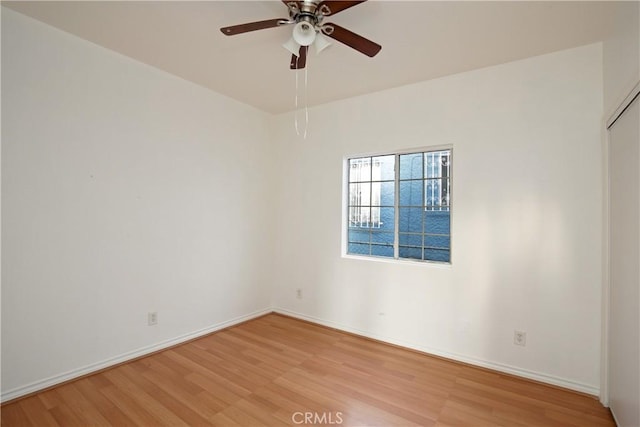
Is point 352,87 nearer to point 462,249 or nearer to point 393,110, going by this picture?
point 393,110

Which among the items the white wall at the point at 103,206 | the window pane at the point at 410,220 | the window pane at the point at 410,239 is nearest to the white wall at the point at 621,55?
the window pane at the point at 410,220

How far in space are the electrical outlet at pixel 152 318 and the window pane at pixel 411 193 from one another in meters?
2.75

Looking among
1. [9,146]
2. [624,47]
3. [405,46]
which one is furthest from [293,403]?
[624,47]

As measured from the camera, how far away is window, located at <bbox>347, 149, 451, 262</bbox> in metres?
2.97

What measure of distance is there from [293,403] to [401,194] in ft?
7.35

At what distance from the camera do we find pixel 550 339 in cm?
233

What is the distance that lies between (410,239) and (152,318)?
270 cm

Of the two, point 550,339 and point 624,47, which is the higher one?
point 624,47

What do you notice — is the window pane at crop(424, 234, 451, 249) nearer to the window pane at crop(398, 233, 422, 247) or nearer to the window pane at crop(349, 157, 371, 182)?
the window pane at crop(398, 233, 422, 247)

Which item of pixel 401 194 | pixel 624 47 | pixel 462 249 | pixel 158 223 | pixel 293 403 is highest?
pixel 624 47

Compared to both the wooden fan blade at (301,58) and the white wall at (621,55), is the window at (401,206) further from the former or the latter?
the wooden fan blade at (301,58)

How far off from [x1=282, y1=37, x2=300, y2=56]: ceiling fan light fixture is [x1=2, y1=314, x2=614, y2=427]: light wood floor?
8.11 feet

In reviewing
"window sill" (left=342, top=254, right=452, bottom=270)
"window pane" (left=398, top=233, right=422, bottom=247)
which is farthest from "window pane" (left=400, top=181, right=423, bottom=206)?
"window sill" (left=342, top=254, right=452, bottom=270)

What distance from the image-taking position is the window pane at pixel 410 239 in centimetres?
308
